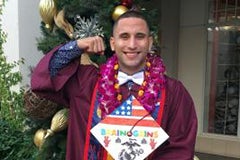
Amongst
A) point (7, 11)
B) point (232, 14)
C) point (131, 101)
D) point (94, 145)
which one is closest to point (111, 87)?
point (131, 101)

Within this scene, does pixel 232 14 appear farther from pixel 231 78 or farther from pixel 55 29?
pixel 55 29

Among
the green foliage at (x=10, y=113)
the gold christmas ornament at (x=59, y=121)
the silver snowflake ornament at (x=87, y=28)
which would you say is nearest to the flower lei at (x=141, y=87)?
the silver snowflake ornament at (x=87, y=28)

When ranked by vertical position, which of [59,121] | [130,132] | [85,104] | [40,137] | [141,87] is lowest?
[40,137]

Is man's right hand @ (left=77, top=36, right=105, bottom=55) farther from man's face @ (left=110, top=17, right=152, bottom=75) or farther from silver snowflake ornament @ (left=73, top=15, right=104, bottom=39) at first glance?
silver snowflake ornament @ (left=73, top=15, right=104, bottom=39)

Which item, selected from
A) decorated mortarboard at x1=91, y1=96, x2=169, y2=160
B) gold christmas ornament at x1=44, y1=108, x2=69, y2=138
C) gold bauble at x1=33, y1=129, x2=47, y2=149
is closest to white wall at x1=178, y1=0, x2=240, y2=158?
gold bauble at x1=33, y1=129, x2=47, y2=149

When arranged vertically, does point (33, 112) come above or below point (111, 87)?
below

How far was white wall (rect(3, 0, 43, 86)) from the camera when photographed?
175 inches

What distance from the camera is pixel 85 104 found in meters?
2.47

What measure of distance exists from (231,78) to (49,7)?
4.59m

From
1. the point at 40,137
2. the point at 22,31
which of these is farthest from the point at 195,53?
Answer: the point at 40,137

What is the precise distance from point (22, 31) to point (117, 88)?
2320 millimetres

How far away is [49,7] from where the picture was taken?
3.60 meters

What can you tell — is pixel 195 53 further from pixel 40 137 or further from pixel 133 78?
pixel 133 78

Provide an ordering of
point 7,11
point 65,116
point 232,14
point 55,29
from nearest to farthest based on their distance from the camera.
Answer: point 65,116 < point 55,29 < point 7,11 < point 232,14
